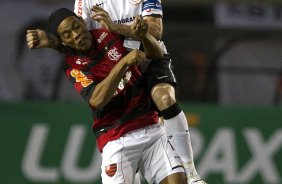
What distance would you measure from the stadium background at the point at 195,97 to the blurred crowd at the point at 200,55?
0.04 feet

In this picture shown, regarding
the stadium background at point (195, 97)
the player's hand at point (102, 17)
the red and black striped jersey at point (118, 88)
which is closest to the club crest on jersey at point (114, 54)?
the red and black striped jersey at point (118, 88)

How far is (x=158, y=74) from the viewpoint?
6.16 metres

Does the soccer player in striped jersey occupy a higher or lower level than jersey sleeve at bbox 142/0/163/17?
lower

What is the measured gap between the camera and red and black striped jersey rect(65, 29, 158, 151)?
244 inches

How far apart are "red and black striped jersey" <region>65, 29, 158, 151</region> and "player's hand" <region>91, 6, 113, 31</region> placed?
0.90ft

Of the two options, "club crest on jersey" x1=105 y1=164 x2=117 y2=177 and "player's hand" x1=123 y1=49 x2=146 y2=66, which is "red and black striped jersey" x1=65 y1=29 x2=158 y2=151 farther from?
"player's hand" x1=123 y1=49 x2=146 y2=66

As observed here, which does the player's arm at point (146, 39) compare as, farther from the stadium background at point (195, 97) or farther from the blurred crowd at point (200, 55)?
the blurred crowd at point (200, 55)

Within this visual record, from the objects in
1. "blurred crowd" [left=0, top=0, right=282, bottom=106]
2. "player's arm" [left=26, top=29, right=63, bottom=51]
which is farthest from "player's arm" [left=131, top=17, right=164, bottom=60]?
"blurred crowd" [left=0, top=0, right=282, bottom=106]

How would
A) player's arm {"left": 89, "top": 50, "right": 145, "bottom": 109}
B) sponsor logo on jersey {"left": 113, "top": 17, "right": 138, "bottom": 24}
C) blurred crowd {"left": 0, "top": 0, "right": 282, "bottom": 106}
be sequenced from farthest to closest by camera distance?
blurred crowd {"left": 0, "top": 0, "right": 282, "bottom": 106} < sponsor logo on jersey {"left": 113, "top": 17, "right": 138, "bottom": 24} < player's arm {"left": 89, "top": 50, "right": 145, "bottom": 109}

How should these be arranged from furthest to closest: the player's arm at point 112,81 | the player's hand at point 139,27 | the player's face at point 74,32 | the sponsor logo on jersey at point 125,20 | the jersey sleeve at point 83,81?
1. the sponsor logo on jersey at point 125,20
2. the jersey sleeve at point 83,81
3. the player's face at point 74,32
4. the player's arm at point 112,81
5. the player's hand at point 139,27

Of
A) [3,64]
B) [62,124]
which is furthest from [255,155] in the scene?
[3,64]

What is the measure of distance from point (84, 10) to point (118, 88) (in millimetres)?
577

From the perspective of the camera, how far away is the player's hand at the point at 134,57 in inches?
230

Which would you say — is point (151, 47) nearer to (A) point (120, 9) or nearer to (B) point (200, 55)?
(A) point (120, 9)
